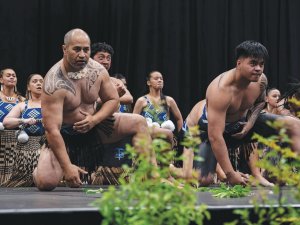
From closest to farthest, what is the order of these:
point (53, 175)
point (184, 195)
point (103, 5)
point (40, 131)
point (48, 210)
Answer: point (184, 195)
point (48, 210)
point (53, 175)
point (40, 131)
point (103, 5)

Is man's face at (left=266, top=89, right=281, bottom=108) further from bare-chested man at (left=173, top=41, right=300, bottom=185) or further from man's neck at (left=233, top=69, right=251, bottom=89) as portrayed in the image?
man's neck at (left=233, top=69, right=251, bottom=89)

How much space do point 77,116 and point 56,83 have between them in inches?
11.4

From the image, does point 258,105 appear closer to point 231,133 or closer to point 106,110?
point 231,133

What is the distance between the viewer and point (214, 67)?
27.5 feet

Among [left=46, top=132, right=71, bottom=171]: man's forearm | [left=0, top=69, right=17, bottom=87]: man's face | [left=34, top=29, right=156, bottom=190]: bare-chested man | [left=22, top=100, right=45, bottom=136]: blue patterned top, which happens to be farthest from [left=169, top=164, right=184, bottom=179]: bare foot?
[left=0, top=69, right=17, bottom=87]: man's face

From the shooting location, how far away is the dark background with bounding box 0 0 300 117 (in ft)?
24.1

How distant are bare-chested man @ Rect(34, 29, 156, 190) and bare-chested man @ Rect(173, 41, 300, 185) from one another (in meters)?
0.50

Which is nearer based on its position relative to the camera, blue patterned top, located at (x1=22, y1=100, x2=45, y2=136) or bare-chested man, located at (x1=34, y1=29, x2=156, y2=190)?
bare-chested man, located at (x1=34, y1=29, x2=156, y2=190)

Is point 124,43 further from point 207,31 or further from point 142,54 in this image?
point 207,31

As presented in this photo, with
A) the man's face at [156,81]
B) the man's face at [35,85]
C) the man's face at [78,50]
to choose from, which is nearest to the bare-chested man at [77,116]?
the man's face at [78,50]

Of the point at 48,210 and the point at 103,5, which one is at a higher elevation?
the point at 103,5

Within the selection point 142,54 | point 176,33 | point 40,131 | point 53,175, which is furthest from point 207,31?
point 53,175

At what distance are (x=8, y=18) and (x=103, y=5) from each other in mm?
1226

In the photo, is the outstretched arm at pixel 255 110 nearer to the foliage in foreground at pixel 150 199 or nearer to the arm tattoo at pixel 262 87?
the arm tattoo at pixel 262 87
